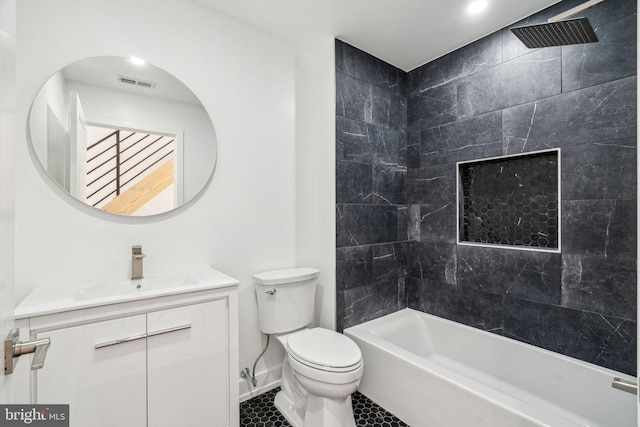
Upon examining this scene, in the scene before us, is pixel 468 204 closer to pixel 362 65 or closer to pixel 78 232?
pixel 362 65

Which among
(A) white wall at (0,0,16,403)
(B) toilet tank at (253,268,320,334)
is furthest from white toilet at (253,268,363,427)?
(A) white wall at (0,0,16,403)

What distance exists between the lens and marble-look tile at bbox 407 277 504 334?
215cm

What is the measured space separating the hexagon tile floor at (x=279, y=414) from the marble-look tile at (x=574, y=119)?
76.4 inches

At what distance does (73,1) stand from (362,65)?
1813mm

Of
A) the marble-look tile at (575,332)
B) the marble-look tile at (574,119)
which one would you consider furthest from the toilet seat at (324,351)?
the marble-look tile at (574,119)

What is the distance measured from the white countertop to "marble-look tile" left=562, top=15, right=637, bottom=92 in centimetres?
233

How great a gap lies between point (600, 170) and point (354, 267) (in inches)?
62.8

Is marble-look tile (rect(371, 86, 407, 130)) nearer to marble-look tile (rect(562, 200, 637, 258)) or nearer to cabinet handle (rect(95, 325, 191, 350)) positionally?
marble-look tile (rect(562, 200, 637, 258))

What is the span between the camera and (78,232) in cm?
156

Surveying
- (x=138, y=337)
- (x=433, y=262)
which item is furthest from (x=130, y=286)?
(x=433, y=262)

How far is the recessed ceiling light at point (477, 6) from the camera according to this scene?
185 centimetres

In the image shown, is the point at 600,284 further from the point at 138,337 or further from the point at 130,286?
the point at 130,286

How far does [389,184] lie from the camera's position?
8.27 feet

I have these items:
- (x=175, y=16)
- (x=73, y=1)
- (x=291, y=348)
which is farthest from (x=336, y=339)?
(x=73, y=1)
